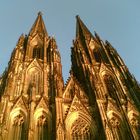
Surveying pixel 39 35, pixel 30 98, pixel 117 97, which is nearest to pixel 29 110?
pixel 30 98

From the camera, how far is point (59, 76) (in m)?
26.3

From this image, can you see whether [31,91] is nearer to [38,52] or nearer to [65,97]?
[65,97]

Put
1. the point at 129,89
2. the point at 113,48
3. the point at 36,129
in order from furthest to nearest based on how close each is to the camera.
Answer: the point at 113,48 → the point at 129,89 → the point at 36,129

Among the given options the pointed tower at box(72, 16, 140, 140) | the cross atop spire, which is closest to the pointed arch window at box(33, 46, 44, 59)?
the cross atop spire

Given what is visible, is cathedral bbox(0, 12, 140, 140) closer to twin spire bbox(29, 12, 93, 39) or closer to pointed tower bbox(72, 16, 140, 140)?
pointed tower bbox(72, 16, 140, 140)

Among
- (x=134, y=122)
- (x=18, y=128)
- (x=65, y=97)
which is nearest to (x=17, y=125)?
(x=18, y=128)

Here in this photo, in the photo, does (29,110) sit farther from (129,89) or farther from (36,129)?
(129,89)

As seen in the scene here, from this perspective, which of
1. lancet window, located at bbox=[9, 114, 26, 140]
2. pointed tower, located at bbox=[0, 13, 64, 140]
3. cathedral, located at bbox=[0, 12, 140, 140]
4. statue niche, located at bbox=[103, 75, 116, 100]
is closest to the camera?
lancet window, located at bbox=[9, 114, 26, 140]

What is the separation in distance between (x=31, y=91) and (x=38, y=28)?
555 inches

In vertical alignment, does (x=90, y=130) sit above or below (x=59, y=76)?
below

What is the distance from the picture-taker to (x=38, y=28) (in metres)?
36.8

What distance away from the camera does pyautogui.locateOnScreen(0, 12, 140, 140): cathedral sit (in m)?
21.3

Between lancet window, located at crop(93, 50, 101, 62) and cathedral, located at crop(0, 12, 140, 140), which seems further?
lancet window, located at crop(93, 50, 101, 62)

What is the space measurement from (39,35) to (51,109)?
13.4m
